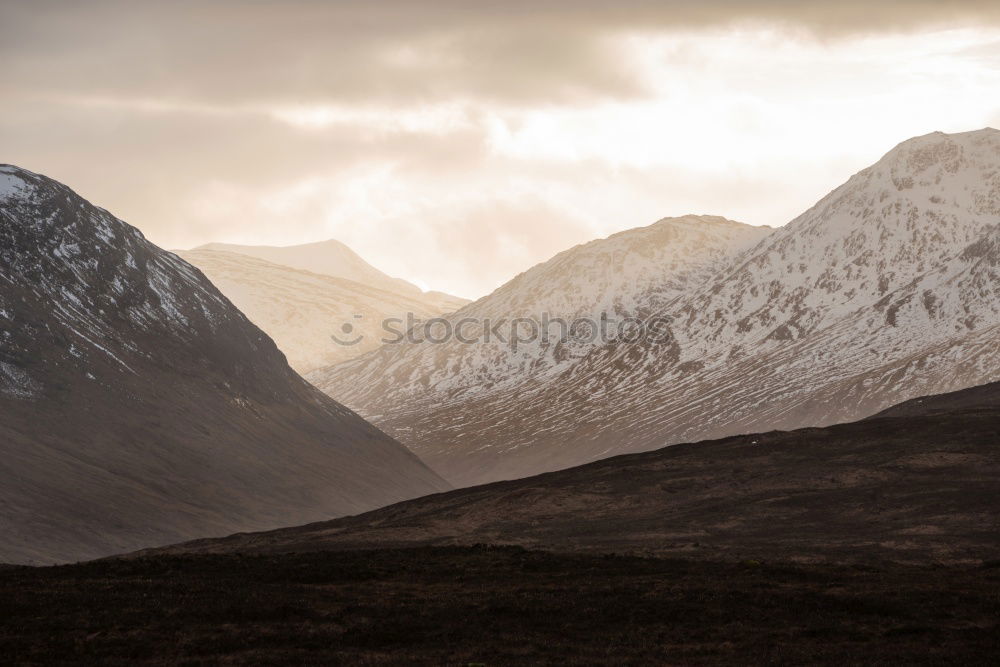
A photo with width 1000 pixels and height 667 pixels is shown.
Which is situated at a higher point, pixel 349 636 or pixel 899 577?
pixel 349 636

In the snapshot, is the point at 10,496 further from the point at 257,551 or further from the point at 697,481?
the point at 697,481

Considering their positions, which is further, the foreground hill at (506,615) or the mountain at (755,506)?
the mountain at (755,506)

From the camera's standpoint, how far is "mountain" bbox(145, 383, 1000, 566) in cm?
9656

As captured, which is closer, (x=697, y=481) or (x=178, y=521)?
(x=697, y=481)

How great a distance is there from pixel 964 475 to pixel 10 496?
11919 centimetres

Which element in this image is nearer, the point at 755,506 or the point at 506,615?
the point at 506,615

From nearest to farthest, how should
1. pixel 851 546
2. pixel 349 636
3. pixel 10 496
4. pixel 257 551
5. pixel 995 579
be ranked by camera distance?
1. pixel 349 636
2. pixel 995 579
3. pixel 851 546
4. pixel 257 551
5. pixel 10 496

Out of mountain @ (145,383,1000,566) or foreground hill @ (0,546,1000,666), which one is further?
mountain @ (145,383,1000,566)

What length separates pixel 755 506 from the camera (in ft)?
379

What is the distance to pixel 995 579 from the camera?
6325 cm

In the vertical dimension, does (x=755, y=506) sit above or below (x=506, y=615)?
below

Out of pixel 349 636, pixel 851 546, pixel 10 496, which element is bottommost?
pixel 851 546

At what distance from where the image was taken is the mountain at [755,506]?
96.6 meters

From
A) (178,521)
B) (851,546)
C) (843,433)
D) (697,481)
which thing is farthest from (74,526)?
(851,546)
